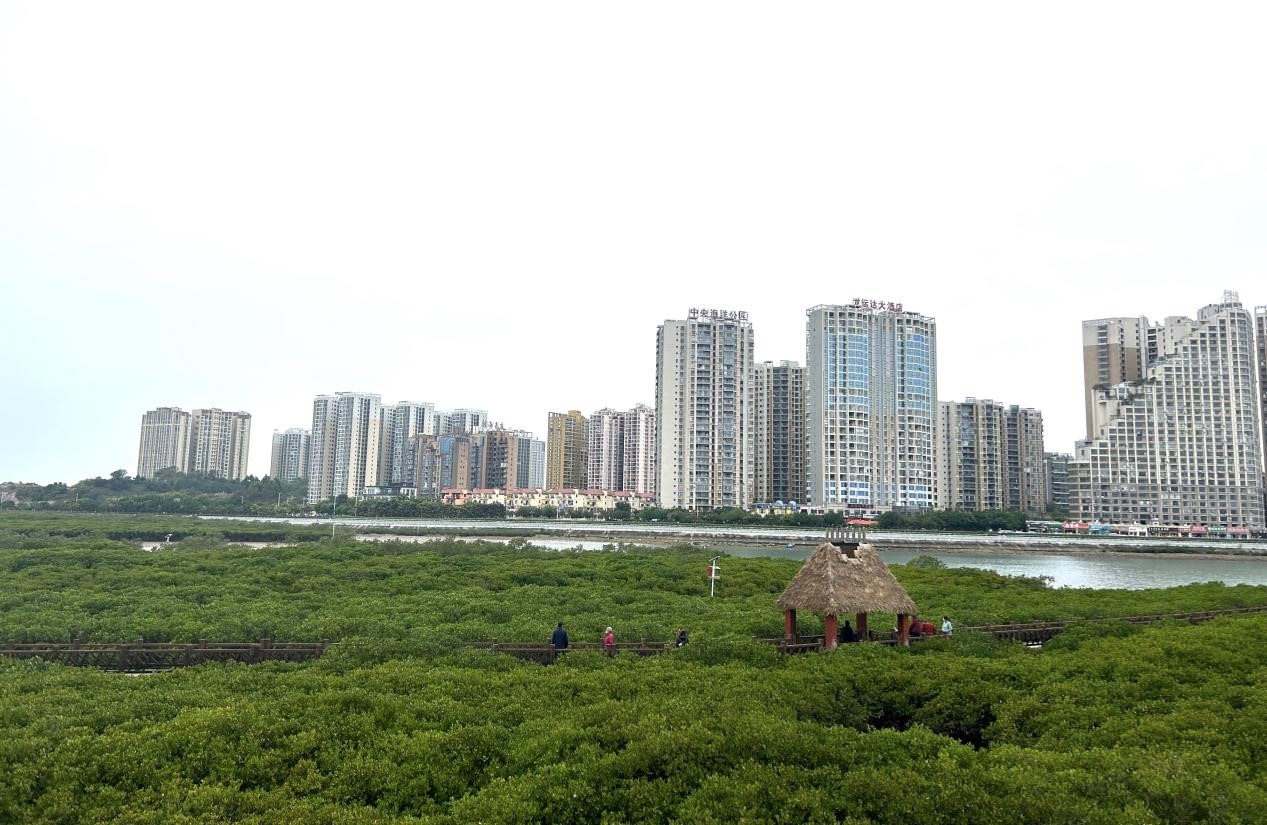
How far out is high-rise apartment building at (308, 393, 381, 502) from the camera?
555 feet

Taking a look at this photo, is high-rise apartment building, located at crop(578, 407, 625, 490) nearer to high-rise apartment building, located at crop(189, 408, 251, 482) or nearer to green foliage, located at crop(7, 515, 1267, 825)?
high-rise apartment building, located at crop(189, 408, 251, 482)

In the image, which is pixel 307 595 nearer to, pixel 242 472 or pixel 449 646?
pixel 449 646

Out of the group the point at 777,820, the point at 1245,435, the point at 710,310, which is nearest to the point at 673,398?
the point at 710,310

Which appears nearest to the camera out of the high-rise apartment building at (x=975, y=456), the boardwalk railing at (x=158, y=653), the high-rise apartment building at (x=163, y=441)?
the boardwalk railing at (x=158, y=653)

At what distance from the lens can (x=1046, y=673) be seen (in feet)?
45.4

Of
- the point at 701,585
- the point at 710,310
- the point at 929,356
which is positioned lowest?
the point at 701,585

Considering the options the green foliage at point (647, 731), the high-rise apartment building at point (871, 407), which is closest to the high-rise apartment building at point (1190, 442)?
the high-rise apartment building at point (871, 407)

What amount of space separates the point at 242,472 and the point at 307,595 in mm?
184853

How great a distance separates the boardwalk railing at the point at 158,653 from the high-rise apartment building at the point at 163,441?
19011cm

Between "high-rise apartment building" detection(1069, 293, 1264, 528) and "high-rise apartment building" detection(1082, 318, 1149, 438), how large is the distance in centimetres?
1966

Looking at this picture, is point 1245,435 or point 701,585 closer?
point 701,585

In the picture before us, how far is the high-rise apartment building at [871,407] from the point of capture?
115000 millimetres

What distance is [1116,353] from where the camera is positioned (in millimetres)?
138250

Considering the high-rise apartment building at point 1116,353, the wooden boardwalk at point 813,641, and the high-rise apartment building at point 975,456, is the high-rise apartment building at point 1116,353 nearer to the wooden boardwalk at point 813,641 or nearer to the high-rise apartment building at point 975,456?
the high-rise apartment building at point 975,456
